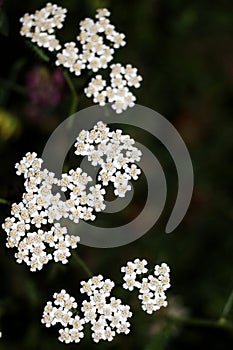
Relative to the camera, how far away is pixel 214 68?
453 centimetres

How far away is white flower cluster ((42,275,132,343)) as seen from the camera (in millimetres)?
Answer: 2543

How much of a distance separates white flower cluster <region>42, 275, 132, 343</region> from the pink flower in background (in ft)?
4.73

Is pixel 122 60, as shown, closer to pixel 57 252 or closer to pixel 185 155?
pixel 185 155

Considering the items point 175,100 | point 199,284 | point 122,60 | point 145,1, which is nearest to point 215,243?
point 199,284

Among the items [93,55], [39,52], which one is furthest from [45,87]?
[93,55]

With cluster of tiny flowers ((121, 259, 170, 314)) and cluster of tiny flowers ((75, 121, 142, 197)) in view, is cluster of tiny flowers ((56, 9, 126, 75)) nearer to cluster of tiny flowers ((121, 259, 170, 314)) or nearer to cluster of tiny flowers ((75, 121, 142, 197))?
cluster of tiny flowers ((75, 121, 142, 197))

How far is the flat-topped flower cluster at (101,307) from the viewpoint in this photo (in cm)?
254

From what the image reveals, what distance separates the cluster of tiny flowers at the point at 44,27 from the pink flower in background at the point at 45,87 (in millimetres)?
800

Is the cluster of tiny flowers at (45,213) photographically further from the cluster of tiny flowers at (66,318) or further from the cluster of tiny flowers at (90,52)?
the cluster of tiny flowers at (90,52)

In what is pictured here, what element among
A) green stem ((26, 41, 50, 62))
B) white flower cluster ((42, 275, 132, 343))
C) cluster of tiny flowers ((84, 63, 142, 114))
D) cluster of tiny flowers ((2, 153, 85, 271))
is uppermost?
green stem ((26, 41, 50, 62))

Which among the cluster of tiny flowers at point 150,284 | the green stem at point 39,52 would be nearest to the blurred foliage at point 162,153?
the green stem at point 39,52

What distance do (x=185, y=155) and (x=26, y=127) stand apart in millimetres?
1007

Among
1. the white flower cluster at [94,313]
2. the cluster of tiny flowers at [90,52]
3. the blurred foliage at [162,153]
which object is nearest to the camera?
the white flower cluster at [94,313]

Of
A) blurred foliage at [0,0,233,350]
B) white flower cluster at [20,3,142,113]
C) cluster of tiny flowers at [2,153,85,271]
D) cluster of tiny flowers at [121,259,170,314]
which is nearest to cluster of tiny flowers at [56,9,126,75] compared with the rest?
white flower cluster at [20,3,142,113]
